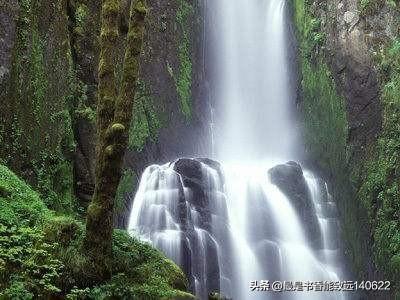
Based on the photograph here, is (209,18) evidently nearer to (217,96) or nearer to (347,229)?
(217,96)

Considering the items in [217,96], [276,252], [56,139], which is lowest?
[276,252]

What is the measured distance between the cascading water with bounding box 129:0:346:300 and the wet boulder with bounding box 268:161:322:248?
0.03 meters

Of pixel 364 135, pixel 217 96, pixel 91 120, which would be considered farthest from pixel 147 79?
pixel 364 135

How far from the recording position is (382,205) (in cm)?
1567

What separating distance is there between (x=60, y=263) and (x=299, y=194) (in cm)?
1334

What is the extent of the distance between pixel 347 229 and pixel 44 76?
11.3m

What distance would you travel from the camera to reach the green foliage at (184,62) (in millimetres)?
20375

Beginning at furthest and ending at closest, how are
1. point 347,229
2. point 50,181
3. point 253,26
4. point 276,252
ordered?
1. point 253,26
2. point 347,229
3. point 276,252
4. point 50,181

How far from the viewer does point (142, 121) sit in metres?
17.3

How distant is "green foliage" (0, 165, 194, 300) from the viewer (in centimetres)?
496

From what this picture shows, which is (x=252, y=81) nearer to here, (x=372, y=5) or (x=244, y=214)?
(x=372, y=5)

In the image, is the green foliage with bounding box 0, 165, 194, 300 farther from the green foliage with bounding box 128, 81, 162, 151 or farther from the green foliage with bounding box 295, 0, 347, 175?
the green foliage with bounding box 295, 0, 347, 175

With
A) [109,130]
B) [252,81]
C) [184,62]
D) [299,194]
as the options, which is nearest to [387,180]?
[299,194]

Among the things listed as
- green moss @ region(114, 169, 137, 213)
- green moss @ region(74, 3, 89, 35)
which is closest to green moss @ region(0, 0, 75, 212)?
green moss @ region(74, 3, 89, 35)
